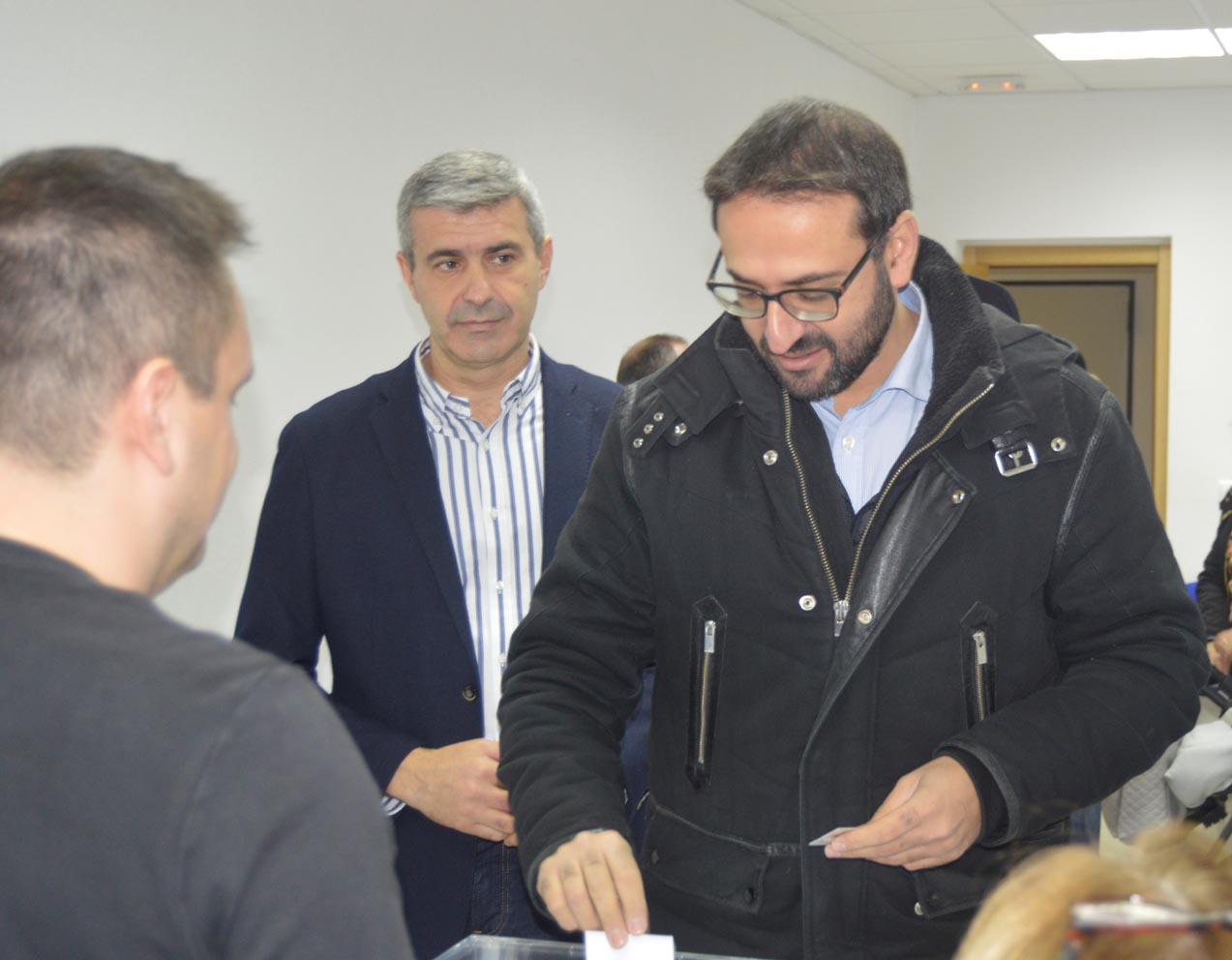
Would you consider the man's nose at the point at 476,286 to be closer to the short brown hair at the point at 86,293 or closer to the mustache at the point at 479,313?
the mustache at the point at 479,313

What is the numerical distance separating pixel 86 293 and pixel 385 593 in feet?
4.71

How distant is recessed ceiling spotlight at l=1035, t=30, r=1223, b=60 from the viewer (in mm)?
6789

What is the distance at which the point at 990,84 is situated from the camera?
8.21 metres

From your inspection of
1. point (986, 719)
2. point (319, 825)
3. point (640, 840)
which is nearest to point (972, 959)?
point (319, 825)

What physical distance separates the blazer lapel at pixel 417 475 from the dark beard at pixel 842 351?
0.71m

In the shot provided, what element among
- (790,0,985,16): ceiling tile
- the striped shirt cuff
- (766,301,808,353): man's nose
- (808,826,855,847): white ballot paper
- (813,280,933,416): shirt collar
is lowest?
the striped shirt cuff

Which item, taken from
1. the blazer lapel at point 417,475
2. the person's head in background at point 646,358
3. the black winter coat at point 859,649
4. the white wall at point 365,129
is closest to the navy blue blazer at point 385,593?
the blazer lapel at point 417,475

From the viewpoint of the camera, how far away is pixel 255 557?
2344 mm

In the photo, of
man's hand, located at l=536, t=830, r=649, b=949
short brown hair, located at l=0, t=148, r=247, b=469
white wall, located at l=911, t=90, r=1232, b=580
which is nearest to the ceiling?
white wall, located at l=911, t=90, r=1232, b=580

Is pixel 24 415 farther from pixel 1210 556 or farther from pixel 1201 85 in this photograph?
pixel 1201 85

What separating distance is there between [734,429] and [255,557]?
0.93 metres

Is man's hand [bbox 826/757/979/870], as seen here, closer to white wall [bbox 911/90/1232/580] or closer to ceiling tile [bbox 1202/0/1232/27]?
ceiling tile [bbox 1202/0/1232/27]

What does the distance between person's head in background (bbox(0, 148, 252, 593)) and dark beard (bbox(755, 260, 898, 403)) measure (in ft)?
3.24

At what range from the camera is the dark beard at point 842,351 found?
183 cm
